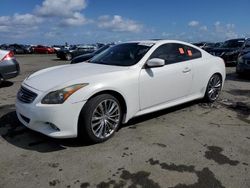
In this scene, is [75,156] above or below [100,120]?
below

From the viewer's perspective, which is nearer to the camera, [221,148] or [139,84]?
[221,148]

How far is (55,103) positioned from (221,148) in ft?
7.87

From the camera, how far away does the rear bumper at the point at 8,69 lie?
805 centimetres

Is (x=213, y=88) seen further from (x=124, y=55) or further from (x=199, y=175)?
(x=199, y=175)

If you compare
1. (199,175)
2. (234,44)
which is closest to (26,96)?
(199,175)

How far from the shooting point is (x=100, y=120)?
399 centimetres

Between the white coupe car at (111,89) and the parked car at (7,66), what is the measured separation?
4.01 meters

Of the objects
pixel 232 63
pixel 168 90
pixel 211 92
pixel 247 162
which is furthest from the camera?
pixel 232 63

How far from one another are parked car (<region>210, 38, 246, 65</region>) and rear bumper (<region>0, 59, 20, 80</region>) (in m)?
10.9

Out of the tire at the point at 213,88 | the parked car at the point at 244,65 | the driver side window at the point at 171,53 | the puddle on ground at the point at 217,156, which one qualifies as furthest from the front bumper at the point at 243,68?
the puddle on ground at the point at 217,156

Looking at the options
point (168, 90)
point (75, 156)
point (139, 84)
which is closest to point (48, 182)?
point (75, 156)

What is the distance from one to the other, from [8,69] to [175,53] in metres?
5.36

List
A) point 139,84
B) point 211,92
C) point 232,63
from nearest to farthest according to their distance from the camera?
point 139,84, point 211,92, point 232,63

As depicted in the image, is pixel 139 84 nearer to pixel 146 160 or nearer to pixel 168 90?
pixel 168 90
